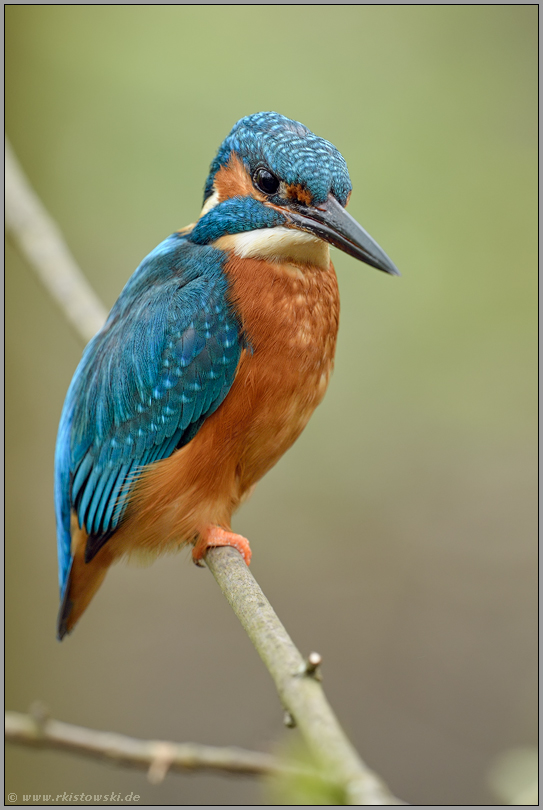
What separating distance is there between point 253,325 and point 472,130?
3.03m

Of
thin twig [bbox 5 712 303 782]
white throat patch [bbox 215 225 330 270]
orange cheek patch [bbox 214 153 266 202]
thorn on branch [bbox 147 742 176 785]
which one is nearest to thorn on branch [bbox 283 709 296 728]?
thin twig [bbox 5 712 303 782]

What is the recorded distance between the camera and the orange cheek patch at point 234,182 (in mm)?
1843

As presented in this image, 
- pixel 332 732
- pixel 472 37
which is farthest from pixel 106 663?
pixel 472 37

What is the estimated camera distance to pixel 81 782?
389 cm

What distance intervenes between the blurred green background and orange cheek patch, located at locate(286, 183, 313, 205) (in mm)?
2147

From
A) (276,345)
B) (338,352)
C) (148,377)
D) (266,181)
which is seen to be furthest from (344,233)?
(338,352)

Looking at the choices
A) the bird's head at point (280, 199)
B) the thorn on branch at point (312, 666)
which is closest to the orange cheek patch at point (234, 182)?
the bird's head at point (280, 199)

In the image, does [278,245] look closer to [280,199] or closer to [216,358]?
[280,199]

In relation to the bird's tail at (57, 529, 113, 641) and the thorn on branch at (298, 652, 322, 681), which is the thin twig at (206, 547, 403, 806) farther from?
the bird's tail at (57, 529, 113, 641)

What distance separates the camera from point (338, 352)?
168 inches

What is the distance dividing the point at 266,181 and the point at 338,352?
2527 mm

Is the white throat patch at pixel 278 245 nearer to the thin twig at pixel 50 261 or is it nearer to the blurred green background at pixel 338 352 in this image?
the thin twig at pixel 50 261

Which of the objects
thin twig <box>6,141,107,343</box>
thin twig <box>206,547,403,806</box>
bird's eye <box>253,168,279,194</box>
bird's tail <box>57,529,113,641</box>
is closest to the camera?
thin twig <box>206,547,403,806</box>

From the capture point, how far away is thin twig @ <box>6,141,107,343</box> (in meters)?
2.40
